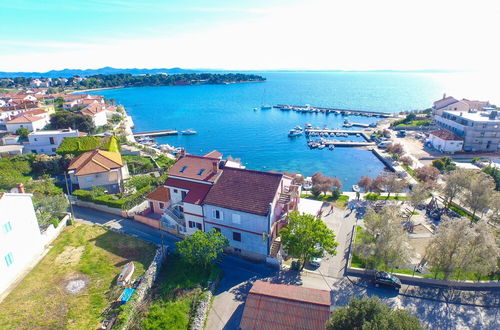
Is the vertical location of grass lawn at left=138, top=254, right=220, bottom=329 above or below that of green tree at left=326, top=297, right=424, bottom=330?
below

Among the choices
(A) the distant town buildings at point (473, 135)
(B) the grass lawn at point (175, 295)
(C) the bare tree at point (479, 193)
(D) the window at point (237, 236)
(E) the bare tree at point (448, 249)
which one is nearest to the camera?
(B) the grass lawn at point (175, 295)

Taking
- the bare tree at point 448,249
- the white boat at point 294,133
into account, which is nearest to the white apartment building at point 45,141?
the white boat at point 294,133

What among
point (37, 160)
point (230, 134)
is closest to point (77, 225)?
point (37, 160)

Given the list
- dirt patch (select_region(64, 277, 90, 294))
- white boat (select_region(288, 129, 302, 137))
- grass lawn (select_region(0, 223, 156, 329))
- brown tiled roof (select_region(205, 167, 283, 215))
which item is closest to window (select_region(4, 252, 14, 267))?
grass lawn (select_region(0, 223, 156, 329))

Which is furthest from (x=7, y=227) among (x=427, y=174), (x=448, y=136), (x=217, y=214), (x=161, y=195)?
(x=448, y=136)

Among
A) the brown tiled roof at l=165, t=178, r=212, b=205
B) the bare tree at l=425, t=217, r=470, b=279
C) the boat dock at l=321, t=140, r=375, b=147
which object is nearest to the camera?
the bare tree at l=425, t=217, r=470, b=279

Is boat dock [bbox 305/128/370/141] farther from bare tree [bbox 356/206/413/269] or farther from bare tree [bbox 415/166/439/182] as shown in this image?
bare tree [bbox 356/206/413/269]

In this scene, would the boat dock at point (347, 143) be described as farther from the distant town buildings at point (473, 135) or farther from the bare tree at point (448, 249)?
the bare tree at point (448, 249)
